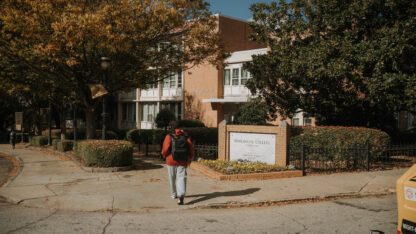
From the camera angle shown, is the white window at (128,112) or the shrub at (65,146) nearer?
the shrub at (65,146)

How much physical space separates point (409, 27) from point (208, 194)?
9.42 m

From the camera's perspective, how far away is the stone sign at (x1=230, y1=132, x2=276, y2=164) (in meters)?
13.5

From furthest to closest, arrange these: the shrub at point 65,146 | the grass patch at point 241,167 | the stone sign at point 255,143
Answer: the shrub at point 65,146 → the stone sign at point 255,143 → the grass patch at point 241,167

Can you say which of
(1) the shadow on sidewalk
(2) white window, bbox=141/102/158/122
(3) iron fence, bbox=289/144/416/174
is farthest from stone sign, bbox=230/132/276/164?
(2) white window, bbox=141/102/158/122

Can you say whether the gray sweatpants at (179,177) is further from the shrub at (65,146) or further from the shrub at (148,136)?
the shrub at (148,136)

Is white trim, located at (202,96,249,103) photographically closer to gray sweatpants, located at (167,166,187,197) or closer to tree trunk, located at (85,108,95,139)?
tree trunk, located at (85,108,95,139)

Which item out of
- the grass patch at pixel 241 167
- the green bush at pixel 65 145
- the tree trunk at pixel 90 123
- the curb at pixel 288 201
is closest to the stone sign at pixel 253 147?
the grass patch at pixel 241 167

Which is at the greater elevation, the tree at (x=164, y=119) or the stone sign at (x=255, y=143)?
the tree at (x=164, y=119)

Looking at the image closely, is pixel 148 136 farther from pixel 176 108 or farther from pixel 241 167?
pixel 241 167

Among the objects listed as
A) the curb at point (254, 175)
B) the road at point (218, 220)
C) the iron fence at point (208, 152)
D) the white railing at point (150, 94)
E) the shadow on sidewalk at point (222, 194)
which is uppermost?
the white railing at point (150, 94)

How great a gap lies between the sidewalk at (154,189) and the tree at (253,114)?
4.91 meters

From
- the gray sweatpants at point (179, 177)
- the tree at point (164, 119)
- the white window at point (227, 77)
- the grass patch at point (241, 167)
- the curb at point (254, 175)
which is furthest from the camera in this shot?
the tree at point (164, 119)

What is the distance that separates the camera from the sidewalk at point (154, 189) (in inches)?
364

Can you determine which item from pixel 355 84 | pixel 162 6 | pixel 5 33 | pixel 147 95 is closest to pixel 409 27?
pixel 355 84
